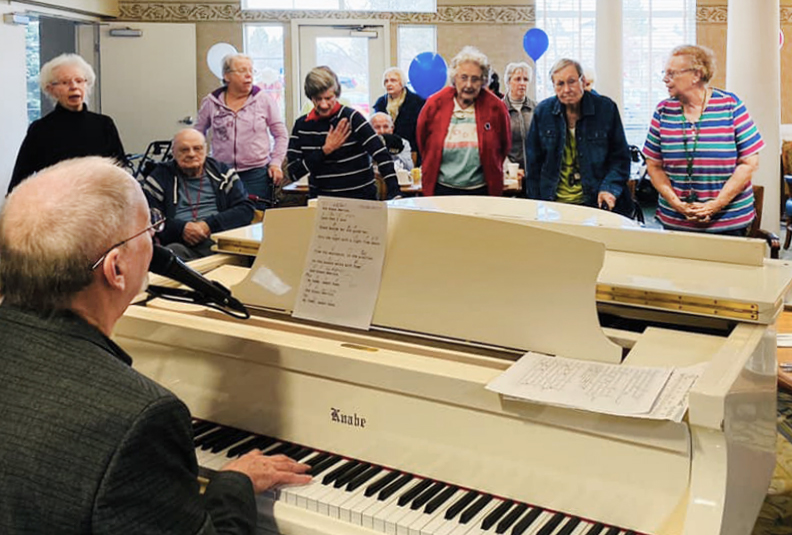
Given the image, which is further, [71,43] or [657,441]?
[71,43]

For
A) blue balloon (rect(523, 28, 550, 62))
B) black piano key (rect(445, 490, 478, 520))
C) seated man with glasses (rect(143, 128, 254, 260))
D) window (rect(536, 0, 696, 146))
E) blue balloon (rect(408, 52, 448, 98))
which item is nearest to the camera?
black piano key (rect(445, 490, 478, 520))

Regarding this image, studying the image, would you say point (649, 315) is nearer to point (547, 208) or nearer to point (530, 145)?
point (547, 208)

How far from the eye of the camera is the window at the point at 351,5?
1030 cm

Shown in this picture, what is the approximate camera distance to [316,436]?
5.91ft

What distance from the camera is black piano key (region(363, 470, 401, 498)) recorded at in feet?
5.35

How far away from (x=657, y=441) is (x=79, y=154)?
4151 millimetres

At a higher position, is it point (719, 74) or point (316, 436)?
point (719, 74)

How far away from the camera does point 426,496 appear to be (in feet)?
5.26

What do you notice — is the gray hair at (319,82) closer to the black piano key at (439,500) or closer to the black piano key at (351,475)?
the black piano key at (351,475)

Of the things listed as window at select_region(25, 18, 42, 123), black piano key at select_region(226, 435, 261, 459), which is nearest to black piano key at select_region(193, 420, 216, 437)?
black piano key at select_region(226, 435, 261, 459)

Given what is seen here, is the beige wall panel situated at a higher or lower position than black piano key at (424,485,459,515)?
higher

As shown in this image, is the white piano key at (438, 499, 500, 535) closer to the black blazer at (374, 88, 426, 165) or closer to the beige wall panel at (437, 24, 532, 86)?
the black blazer at (374, 88, 426, 165)

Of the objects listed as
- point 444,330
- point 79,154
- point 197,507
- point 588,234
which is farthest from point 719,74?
point 197,507

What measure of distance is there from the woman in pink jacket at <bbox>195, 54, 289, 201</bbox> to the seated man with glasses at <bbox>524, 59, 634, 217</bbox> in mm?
1825
